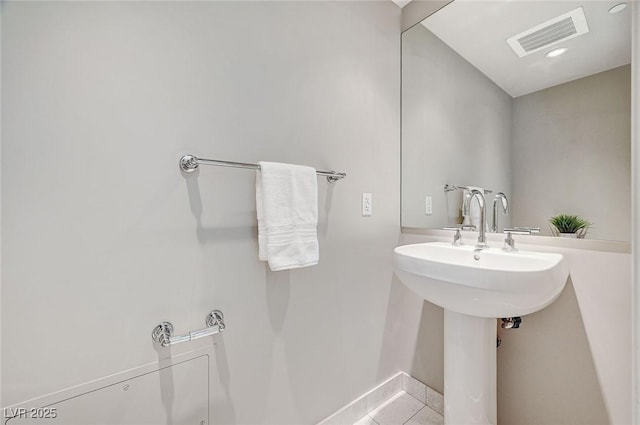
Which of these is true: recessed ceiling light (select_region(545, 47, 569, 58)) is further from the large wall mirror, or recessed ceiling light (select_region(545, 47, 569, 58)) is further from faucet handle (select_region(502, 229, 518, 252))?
faucet handle (select_region(502, 229, 518, 252))

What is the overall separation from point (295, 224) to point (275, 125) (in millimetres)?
413

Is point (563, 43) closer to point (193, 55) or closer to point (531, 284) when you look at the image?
point (531, 284)

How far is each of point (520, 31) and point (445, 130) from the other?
51 cm

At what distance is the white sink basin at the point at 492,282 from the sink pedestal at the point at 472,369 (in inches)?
7.8

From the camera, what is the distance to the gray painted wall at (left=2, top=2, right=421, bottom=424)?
0.70m

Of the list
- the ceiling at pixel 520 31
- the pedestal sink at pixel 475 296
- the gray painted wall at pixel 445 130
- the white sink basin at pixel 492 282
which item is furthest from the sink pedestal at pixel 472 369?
the ceiling at pixel 520 31

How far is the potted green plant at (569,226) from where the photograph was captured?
104 cm

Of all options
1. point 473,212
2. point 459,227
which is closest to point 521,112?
point 473,212

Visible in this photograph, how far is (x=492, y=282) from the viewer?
83 centimetres

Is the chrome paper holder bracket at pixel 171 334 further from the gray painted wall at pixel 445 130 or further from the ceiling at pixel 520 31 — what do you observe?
the ceiling at pixel 520 31

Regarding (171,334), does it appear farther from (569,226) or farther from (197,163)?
(569,226)

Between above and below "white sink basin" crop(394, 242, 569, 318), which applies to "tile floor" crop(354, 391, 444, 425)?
below

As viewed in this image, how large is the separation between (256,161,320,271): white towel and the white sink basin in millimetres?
385

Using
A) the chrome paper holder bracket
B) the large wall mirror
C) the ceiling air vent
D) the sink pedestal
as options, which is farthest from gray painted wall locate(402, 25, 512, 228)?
the chrome paper holder bracket
